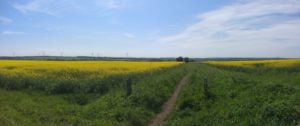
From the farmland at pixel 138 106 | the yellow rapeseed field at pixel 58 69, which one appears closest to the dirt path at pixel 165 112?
the farmland at pixel 138 106

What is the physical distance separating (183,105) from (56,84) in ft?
28.0

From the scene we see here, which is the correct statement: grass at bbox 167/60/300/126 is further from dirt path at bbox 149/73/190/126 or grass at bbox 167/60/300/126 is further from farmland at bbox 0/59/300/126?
dirt path at bbox 149/73/190/126

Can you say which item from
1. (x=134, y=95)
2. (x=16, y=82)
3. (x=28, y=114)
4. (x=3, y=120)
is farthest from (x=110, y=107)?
(x=16, y=82)

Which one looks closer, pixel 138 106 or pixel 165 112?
pixel 165 112

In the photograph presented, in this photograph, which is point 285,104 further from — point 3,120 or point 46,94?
point 46,94

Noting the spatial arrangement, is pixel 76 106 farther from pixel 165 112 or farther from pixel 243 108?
pixel 243 108

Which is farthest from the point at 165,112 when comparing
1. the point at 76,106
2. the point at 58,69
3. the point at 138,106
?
the point at 58,69

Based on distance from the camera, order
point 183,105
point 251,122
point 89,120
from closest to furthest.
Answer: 1. point 251,122
2. point 89,120
3. point 183,105

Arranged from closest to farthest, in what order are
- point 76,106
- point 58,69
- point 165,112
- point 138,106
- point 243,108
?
point 243,108, point 165,112, point 138,106, point 76,106, point 58,69

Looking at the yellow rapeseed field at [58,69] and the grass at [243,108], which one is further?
the yellow rapeseed field at [58,69]

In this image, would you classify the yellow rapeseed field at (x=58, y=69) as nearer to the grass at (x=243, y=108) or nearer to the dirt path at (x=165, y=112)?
the dirt path at (x=165, y=112)

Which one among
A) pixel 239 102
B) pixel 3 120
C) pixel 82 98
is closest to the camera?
pixel 3 120

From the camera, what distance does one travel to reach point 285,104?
11539 mm

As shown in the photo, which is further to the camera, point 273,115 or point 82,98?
point 82,98
